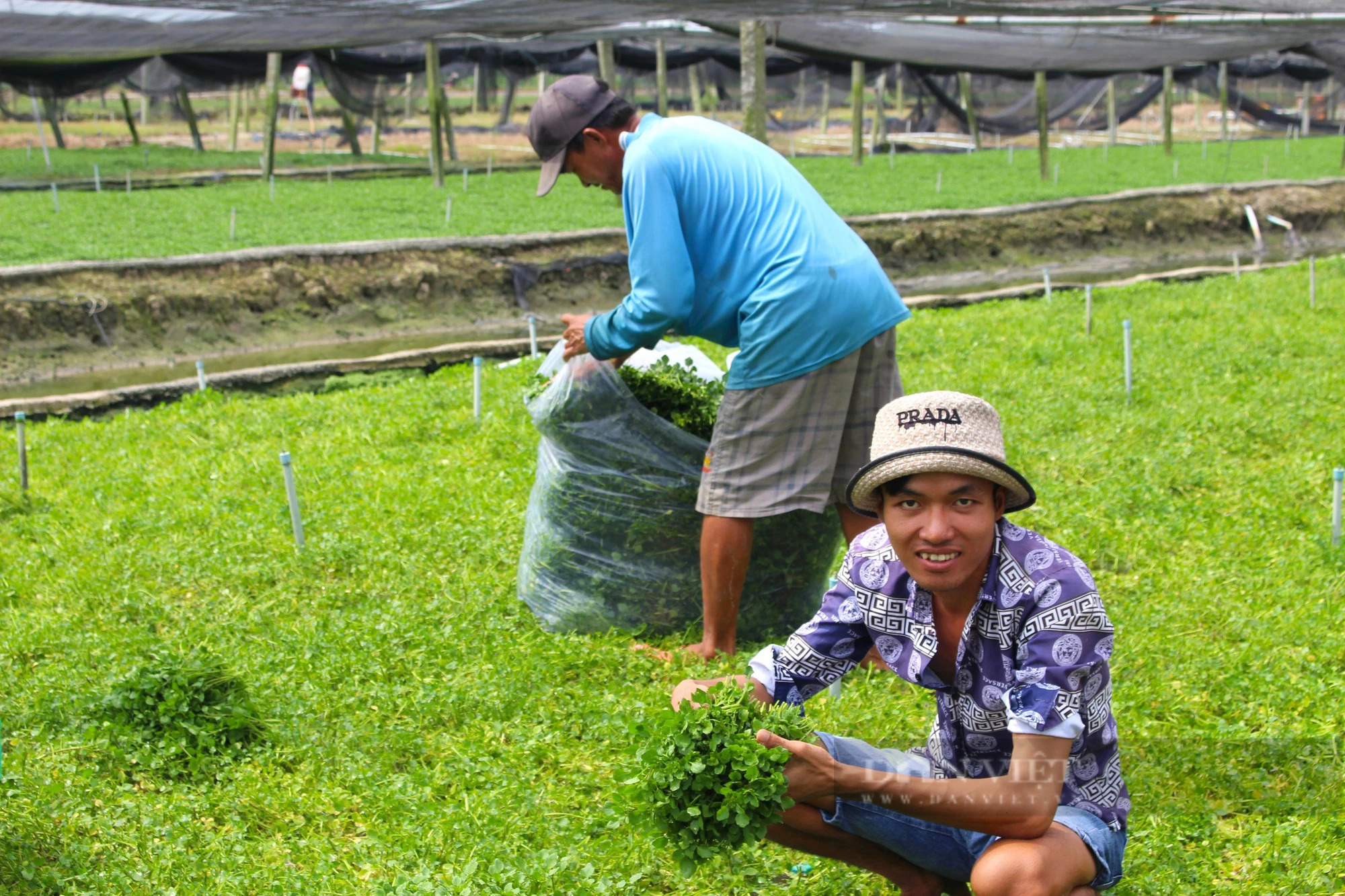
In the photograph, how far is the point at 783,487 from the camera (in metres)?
3.55

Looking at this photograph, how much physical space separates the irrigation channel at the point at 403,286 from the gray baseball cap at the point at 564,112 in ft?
16.0

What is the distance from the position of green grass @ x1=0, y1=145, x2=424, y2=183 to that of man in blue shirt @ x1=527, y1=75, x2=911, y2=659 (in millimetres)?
14159

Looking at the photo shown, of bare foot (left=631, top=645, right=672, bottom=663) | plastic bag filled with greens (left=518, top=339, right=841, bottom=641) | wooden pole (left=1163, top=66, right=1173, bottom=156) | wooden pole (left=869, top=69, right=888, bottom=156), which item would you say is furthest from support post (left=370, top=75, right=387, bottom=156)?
bare foot (left=631, top=645, right=672, bottom=663)

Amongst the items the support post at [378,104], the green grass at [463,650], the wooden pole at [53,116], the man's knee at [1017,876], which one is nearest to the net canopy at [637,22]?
the green grass at [463,650]

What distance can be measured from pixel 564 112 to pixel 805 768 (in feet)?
7.05

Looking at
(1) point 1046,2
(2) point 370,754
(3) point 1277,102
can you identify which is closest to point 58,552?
(2) point 370,754

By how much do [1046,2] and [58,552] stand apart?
658cm

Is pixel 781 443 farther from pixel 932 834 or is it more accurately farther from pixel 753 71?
pixel 753 71

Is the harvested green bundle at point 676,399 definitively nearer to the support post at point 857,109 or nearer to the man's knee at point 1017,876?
the man's knee at point 1017,876

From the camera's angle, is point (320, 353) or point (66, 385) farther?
point (320, 353)

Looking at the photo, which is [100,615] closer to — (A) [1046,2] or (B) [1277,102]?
(A) [1046,2]

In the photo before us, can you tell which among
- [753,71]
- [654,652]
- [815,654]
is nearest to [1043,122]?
[753,71]

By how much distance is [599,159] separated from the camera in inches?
143

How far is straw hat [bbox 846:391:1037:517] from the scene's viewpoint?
6.78 feet
